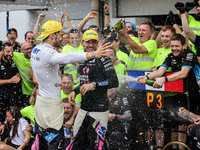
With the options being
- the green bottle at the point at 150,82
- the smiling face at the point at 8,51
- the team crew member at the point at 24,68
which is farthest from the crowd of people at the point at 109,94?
the smiling face at the point at 8,51

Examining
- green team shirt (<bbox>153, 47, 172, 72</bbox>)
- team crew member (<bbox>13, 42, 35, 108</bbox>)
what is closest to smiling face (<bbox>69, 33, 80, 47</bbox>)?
team crew member (<bbox>13, 42, 35, 108</bbox>)

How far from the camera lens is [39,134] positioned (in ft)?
18.9

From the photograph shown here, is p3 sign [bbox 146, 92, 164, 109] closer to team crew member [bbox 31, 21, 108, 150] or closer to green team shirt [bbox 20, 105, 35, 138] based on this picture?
team crew member [bbox 31, 21, 108, 150]

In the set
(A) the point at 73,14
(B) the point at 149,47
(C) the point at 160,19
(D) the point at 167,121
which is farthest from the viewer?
(A) the point at 73,14

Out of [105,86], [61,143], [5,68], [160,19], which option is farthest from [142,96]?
[160,19]

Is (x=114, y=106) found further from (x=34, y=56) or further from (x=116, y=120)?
(x=34, y=56)

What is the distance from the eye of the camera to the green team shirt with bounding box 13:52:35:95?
8336 millimetres

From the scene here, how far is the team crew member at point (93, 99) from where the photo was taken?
18.0 ft

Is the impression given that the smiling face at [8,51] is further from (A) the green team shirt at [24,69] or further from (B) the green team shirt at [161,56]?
(B) the green team shirt at [161,56]

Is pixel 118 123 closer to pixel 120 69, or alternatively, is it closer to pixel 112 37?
pixel 120 69

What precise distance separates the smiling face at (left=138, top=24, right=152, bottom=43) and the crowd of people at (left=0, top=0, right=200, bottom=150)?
2 centimetres

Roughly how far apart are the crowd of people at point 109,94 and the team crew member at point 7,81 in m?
0.87

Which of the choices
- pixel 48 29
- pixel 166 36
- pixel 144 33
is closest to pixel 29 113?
pixel 48 29

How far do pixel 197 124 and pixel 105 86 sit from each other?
4.83 ft
